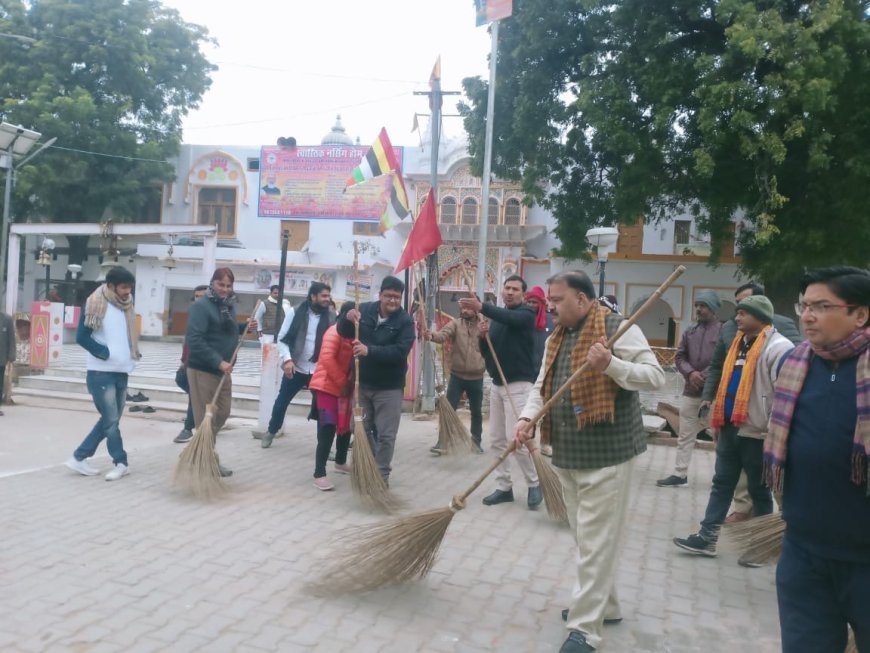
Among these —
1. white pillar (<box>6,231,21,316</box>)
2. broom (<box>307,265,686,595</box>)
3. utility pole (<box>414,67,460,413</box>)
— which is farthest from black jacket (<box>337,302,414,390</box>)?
white pillar (<box>6,231,21,316</box>)

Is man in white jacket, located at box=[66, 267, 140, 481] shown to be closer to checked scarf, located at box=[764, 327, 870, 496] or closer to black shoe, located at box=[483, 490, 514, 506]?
black shoe, located at box=[483, 490, 514, 506]

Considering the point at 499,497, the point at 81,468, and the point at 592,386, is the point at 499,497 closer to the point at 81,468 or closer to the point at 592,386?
the point at 592,386

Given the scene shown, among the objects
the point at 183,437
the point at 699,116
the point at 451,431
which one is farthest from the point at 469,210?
the point at 451,431

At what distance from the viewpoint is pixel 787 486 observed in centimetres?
231

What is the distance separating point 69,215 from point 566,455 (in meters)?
26.9

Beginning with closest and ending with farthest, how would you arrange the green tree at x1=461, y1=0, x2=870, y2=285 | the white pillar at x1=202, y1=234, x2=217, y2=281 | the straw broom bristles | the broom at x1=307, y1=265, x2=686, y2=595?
1. the broom at x1=307, y1=265, x2=686, y2=595
2. the straw broom bristles
3. the green tree at x1=461, y1=0, x2=870, y2=285
4. the white pillar at x1=202, y1=234, x2=217, y2=281

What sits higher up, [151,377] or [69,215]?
[69,215]

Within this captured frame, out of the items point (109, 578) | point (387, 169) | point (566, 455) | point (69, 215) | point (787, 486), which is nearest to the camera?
point (787, 486)

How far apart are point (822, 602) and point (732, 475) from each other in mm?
2237

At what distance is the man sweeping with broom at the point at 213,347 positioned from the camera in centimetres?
586

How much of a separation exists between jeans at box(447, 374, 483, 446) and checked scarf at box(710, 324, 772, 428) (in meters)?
3.12

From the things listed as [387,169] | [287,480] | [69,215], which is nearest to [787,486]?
[287,480]

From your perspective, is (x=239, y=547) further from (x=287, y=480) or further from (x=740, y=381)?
(x=740, y=381)

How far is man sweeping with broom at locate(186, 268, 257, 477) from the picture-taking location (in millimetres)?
5855
